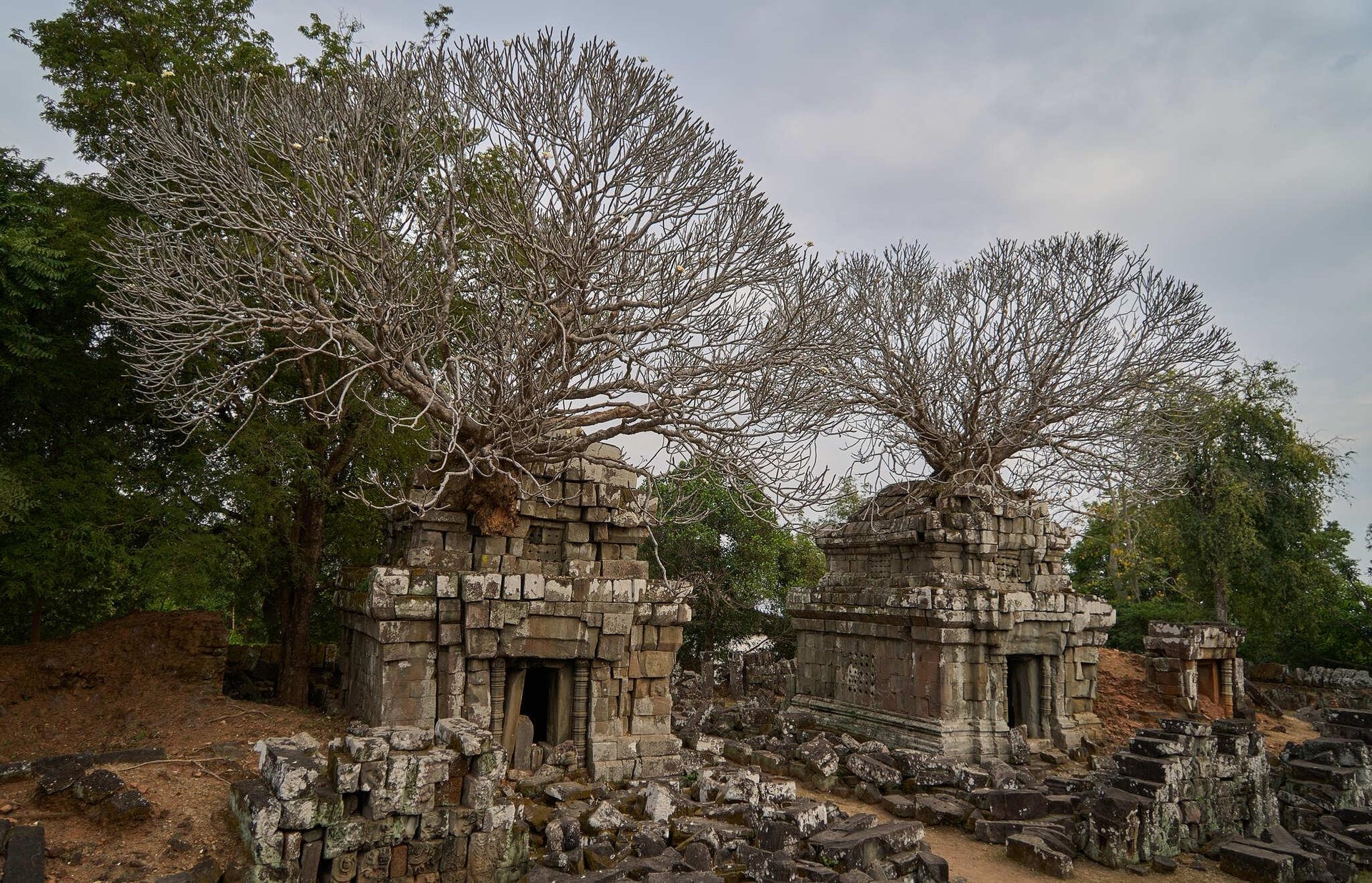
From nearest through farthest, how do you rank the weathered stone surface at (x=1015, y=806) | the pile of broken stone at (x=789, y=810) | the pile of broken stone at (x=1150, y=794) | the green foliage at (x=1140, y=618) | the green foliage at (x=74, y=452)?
the pile of broken stone at (x=789, y=810) < the pile of broken stone at (x=1150, y=794) < the green foliage at (x=74, y=452) < the weathered stone surface at (x=1015, y=806) < the green foliage at (x=1140, y=618)

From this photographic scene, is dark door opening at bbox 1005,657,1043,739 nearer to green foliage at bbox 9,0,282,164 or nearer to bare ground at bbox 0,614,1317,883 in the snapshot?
bare ground at bbox 0,614,1317,883

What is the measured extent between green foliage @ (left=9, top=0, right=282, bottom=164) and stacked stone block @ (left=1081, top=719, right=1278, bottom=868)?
13.6 metres

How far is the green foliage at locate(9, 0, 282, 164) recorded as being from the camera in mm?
10172

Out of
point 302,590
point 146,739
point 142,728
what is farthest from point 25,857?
point 302,590

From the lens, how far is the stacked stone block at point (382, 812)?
5.75 metres

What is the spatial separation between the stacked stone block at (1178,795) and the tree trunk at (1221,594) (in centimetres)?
1257

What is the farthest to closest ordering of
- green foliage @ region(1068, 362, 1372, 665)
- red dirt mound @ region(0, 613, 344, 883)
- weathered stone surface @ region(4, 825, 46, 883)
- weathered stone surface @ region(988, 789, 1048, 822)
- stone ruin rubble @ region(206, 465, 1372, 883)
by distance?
green foliage @ region(1068, 362, 1372, 665) → weathered stone surface @ region(988, 789, 1048, 822) → stone ruin rubble @ region(206, 465, 1372, 883) → red dirt mound @ region(0, 613, 344, 883) → weathered stone surface @ region(4, 825, 46, 883)

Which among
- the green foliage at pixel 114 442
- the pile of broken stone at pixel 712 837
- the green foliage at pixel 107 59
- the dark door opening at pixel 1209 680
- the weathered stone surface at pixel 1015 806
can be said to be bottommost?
the weathered stone surface at pixel 1015 806

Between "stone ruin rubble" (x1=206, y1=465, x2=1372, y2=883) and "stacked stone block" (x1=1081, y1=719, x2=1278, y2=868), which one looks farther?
"stacked stone block" (x1=1081, y1=719, x2=1278, y2=868)

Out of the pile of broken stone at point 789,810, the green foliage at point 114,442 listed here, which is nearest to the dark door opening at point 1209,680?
the pile of broken stone at point 789,810

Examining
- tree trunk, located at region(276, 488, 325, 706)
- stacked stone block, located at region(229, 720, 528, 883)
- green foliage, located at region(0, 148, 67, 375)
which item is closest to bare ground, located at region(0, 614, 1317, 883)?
stacked stone block, located at region(229, 720, 528, 883)

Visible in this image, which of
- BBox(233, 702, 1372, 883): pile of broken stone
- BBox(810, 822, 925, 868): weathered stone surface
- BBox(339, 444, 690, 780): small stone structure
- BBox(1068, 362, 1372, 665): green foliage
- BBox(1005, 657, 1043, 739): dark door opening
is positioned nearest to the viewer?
BBox(233, 702, 1372, 883): pile of broken stone

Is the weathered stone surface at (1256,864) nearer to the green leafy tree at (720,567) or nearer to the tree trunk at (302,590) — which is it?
the tree trunk at (302,590)

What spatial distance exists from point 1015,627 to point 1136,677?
6618 mm
